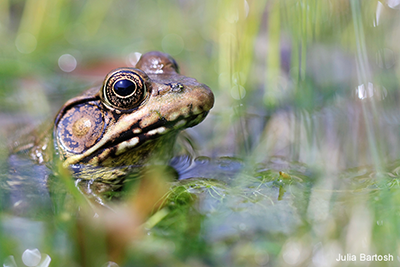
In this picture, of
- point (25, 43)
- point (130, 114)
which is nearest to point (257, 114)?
point (130, 114)

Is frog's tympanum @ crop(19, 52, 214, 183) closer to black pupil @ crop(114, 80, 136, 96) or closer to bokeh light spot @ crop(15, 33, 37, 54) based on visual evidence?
black pupil @ crop(114, 80, 136, 96)

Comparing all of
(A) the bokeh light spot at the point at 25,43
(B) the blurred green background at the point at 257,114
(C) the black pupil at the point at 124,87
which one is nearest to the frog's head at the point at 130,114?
(C) the black pupil at the point at 124,87

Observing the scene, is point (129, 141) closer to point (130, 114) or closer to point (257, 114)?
point (130, 114)

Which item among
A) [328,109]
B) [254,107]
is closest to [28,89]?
[254,107]

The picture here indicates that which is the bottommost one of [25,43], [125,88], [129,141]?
[129,141]

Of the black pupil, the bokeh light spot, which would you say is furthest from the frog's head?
the bokeh light spot
